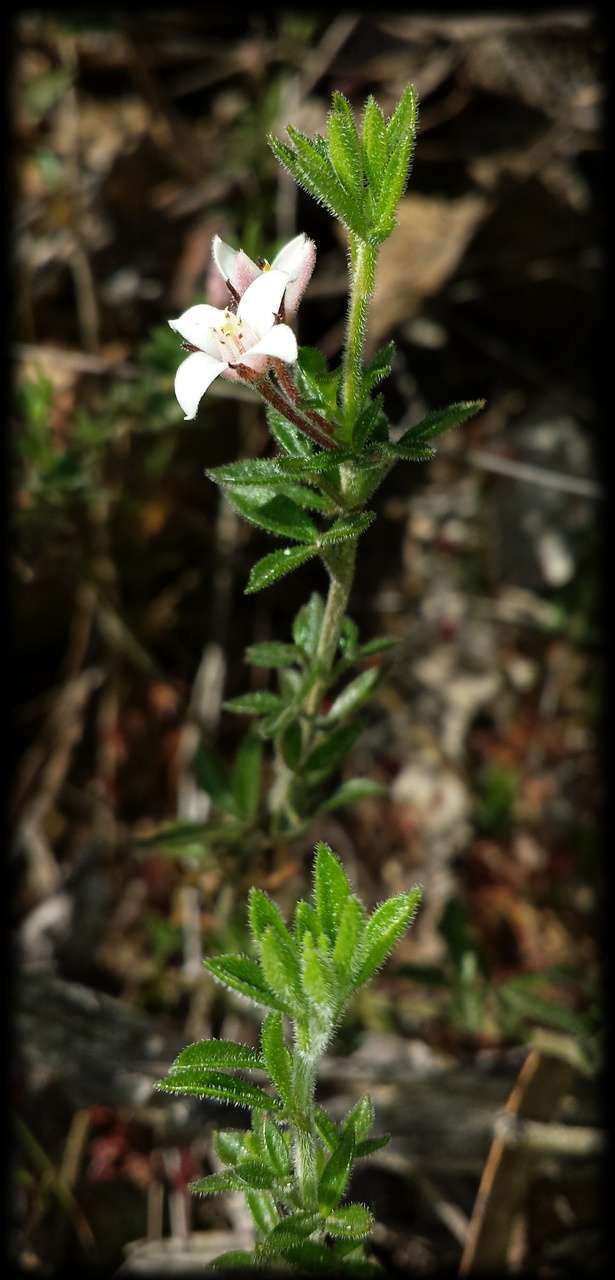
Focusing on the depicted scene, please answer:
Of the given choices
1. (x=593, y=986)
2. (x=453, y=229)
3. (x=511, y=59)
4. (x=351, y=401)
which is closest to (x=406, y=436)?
(x=351, y=401)

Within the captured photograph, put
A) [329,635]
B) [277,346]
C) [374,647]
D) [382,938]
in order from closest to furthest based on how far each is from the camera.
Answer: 1. [277,346]
2. [382,938]
3. [329,635]
4. [374,647]

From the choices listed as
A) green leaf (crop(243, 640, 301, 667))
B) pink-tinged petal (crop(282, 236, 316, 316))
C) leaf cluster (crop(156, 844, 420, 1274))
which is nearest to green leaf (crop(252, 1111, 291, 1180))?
leaf cluster (crop(156, 844, 420, 1274))

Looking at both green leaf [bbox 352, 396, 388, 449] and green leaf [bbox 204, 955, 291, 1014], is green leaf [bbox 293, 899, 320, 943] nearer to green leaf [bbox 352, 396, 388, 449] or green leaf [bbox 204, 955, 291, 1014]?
green leaf [bbox 204, 955, 291, 1014]

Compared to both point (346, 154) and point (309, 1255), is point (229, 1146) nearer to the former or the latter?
point (309, 1255)

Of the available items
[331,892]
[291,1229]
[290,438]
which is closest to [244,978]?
[331,892]

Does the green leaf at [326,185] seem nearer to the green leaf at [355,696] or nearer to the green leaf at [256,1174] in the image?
the green leaf at [355,696]

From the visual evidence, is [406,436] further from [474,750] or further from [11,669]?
[11,669]
